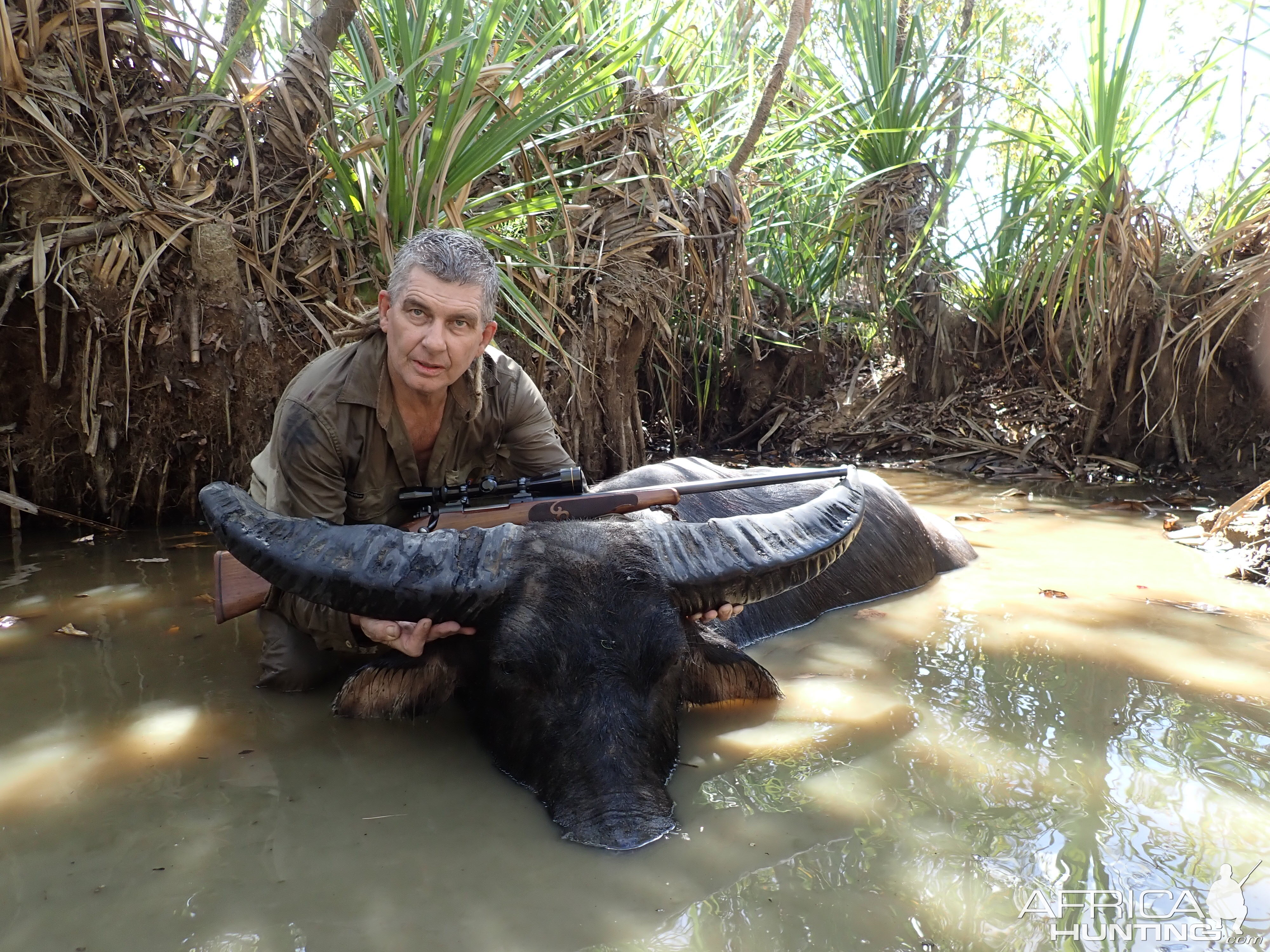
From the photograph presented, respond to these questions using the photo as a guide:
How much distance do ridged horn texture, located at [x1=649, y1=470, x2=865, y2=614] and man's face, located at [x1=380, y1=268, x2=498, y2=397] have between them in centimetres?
105

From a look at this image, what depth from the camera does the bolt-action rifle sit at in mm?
2977

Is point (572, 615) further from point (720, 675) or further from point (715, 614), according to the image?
point (720, 675)

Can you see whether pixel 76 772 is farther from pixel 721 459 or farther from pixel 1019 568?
pixel 721 459

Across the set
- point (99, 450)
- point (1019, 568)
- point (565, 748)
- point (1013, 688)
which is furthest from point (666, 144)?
point (565, 748)

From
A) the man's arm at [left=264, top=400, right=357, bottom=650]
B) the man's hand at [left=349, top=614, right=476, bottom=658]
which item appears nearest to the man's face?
the man's arm at [left=264, top=400, right=357, bottom=650]

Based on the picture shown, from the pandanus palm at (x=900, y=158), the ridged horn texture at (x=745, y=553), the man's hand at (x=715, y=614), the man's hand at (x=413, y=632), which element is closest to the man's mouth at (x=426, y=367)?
the man's hand at (x=413, y=632)

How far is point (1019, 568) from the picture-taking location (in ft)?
14.9

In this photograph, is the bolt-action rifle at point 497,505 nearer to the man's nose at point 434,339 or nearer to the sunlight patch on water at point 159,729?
the sunlight patch on water at point 159,729

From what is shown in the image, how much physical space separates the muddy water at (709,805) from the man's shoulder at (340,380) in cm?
102

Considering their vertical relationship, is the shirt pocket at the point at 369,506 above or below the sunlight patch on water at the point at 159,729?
above

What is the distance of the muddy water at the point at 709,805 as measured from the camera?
1.77 m

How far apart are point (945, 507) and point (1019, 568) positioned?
63.4 inches

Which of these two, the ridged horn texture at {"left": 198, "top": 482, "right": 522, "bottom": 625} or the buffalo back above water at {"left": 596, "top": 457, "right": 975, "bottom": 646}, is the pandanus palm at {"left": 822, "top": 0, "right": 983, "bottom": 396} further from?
the ridged horn texture at {"left": 198, "top": 482, "right": 522, "bottom": 625}

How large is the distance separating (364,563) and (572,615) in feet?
1.91
